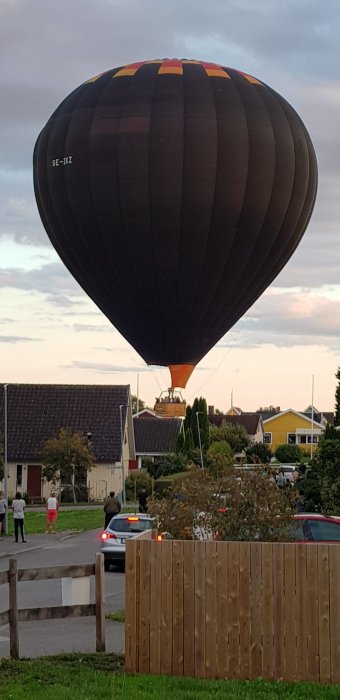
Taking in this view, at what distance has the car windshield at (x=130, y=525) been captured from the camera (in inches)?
1042

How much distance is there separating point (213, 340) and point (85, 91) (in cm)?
1117

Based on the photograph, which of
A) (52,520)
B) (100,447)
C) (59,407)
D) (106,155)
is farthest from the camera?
(59,407)

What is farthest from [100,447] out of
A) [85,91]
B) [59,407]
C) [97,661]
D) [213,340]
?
[97,661]

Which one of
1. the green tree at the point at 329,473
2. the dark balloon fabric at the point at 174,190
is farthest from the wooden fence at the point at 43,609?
the dark balloon fabric at the point at 174,190

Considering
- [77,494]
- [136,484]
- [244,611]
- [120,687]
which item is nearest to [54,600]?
[244,611]

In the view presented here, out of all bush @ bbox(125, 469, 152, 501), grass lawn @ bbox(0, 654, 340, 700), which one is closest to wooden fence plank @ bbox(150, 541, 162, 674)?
grass lawn @ bbox(0, 654, 340, 700)

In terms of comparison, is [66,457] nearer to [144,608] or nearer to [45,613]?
[45,613]

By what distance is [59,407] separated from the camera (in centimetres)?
7875

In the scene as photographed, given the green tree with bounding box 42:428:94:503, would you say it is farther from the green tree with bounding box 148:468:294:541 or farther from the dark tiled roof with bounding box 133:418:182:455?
the green tree with bounding box 148:468:294:541

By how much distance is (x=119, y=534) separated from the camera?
2638cm

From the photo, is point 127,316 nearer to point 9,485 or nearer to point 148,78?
point 148,78

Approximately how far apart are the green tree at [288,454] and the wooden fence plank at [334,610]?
10243 centimetres

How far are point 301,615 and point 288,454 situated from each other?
103212mm

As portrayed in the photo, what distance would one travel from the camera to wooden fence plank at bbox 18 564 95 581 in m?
13.8
